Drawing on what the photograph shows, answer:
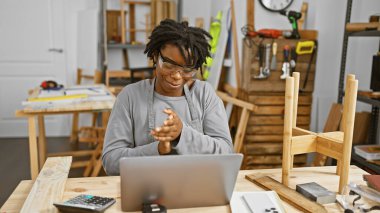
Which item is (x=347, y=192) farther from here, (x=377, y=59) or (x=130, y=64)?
(x=130, y=64)

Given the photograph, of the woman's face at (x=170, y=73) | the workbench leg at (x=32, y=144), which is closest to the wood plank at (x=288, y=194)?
the woman's face at (x=170, y=73)

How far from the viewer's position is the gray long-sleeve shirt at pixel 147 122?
1.34 meters

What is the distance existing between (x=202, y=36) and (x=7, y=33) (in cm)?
371

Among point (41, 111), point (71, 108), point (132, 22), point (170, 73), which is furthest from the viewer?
point (132, 22)

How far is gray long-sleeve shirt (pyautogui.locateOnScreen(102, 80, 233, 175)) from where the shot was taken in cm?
134

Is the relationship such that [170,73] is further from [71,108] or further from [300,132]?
[71,108]

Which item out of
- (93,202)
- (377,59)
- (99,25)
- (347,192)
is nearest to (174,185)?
(93,202)

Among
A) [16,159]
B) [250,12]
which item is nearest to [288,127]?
[250,12]

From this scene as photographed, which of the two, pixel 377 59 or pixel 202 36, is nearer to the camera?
pixel 202 36

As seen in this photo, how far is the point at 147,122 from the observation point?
1.42 m

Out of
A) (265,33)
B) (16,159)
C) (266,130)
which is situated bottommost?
(16,159)

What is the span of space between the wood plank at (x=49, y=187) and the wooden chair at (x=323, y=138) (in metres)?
0.71

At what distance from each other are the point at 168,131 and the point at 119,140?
13.1 inches

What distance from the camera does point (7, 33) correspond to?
434 cm
